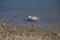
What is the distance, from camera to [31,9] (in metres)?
5.48

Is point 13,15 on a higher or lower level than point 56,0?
lower

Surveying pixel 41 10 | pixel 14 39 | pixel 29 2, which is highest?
pixel 29 2

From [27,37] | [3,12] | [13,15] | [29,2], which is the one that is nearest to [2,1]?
[29,2]

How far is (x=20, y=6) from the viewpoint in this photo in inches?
226

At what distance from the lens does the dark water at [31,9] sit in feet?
15.4

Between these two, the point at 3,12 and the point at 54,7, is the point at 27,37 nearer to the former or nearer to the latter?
the point at 3,12

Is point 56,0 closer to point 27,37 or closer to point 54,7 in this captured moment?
point 54,7

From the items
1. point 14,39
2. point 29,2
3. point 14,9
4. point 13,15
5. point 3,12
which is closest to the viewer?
point 14,39

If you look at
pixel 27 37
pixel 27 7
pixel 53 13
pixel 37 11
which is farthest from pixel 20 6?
pixel 27 37

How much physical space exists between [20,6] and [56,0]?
1.34m

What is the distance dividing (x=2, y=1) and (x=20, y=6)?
0.92 m

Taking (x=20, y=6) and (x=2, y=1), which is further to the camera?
(x=2, y=1)

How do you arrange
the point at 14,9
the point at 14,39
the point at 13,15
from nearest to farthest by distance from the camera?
the point at 14,39 < the point at 13,15 < the point at 14,9

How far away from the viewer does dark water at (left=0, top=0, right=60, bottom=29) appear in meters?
4.69
